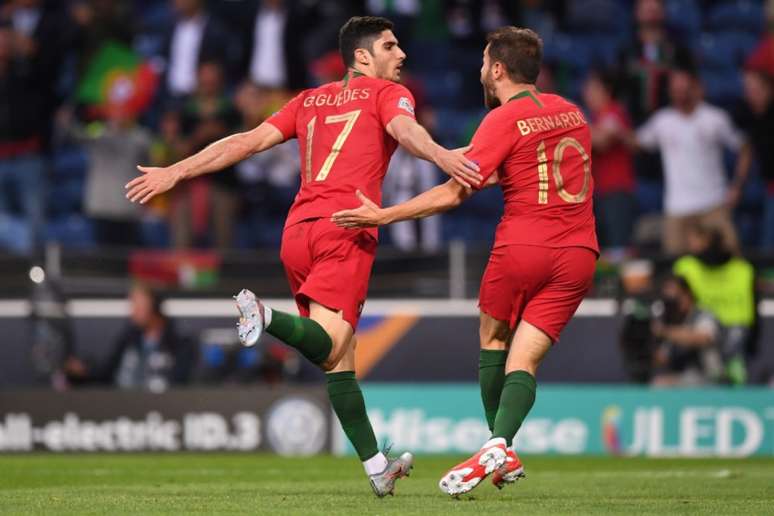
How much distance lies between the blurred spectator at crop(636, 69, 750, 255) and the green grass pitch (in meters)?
3.33

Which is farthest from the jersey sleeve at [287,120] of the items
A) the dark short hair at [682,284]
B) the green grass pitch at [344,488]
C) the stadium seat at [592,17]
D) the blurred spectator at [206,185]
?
→ the stadium seat at [592,17]

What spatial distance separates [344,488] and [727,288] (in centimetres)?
646

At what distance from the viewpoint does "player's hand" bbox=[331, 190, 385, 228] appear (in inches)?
298

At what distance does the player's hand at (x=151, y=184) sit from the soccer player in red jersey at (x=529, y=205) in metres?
1.33

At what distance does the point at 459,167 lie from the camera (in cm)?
761

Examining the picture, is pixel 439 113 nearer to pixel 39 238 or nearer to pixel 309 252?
pixel 39 238

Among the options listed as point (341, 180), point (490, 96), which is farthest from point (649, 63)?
point (341, 180)

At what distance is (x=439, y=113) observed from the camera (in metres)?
17.7

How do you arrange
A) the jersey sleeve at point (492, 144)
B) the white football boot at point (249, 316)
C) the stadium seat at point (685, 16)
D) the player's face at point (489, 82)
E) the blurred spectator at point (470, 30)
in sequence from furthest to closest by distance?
the stadium seat at point (685, 16), the blurred spectator at point (470, 30), the player's face at point (489, 82), the jersey sleeve at point (492, 144), the white football boot at point (249, 316)

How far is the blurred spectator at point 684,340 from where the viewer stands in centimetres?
1416

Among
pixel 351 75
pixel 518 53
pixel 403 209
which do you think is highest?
pixel 518 53

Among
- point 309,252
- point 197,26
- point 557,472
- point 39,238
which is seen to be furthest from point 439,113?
point 309,252

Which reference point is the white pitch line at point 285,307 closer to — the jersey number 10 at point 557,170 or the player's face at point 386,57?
the player's face at point 386,57

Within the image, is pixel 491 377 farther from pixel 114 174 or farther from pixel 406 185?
pixel 114 174
